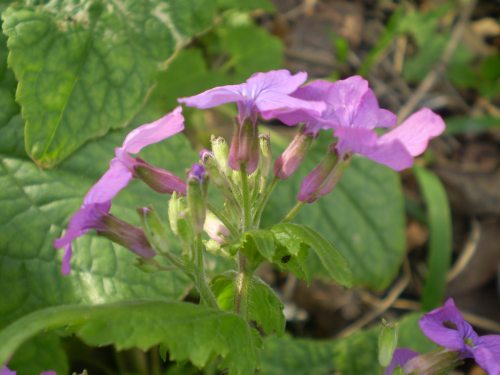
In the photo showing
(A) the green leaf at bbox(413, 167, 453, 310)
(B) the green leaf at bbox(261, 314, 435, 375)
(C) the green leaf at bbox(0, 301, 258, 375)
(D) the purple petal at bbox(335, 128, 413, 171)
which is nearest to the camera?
(C) the green leaf at bbox(0, 301, 258, 375)

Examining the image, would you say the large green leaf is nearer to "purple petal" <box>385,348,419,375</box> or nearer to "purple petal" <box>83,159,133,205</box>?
"purple petal" <box>385,348,419,375</box>

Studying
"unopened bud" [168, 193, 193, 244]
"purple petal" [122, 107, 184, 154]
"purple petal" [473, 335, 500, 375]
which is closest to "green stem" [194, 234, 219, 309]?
"unopened bud" [168, 193, 193, 244]

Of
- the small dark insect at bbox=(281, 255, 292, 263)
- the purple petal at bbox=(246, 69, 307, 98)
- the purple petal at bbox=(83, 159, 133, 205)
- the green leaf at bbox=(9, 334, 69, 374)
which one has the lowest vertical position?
the green leaf at bbox=(9, 334, 69, 374)

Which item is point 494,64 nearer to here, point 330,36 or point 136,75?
point 330,36

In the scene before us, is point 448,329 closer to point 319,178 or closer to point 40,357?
point 319,178

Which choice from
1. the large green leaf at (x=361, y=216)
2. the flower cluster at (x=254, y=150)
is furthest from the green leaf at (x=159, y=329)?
the large green leaf at (x=361, y=216)

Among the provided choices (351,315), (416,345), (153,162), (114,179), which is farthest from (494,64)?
(114,179)

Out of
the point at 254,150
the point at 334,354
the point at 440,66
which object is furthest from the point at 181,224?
the point at 440,66
